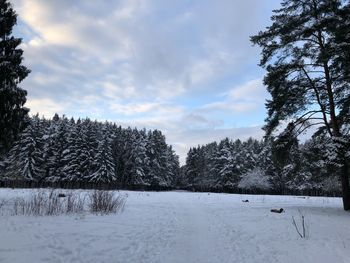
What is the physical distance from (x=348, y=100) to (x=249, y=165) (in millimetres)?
68387

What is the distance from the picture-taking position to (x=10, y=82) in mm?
19422

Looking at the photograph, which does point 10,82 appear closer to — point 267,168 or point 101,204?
point 101,204

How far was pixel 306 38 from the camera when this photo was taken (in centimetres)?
2022

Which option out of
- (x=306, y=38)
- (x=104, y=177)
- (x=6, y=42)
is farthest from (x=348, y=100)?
(x=104, y=177)

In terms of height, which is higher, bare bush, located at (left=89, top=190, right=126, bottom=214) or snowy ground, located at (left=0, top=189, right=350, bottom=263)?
bare bush, located at (left=89, top=190, right=126, bottom=214)

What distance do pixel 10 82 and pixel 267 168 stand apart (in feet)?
209

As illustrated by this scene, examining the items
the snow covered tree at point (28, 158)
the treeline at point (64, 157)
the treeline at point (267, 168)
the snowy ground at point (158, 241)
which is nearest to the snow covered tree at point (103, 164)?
the treeline at point (64, 157)

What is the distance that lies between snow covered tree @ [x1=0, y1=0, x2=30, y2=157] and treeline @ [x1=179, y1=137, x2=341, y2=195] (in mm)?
14815

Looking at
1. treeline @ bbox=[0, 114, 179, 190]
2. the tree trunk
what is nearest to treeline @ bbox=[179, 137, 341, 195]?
the tree trunk

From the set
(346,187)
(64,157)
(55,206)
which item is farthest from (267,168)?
(55,206)

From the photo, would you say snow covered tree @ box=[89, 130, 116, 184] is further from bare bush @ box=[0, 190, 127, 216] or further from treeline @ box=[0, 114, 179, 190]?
bare bush @ box=[0, 190, 127, 216]

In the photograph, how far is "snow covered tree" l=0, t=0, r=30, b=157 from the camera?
1903 cm

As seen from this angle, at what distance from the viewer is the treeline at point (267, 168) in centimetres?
1888

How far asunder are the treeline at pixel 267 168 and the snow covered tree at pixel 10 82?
14.8 metres
